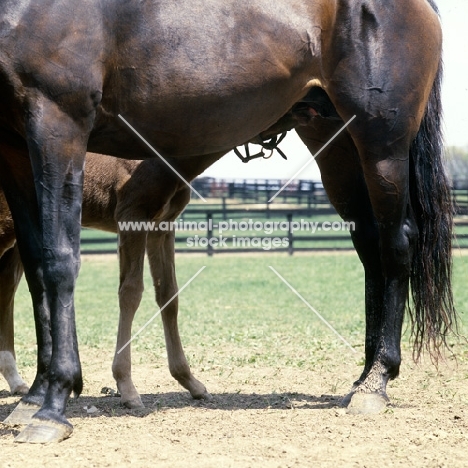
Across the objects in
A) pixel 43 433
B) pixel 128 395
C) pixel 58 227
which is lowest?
Result: pixel 128 395

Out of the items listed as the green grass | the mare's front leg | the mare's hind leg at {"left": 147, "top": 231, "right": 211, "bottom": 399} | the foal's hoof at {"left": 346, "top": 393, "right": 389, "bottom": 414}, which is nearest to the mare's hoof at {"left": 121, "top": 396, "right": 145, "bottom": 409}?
the mare's hind leg at {"left": 147, "top": 231, "right": 211, "bottom": 399}

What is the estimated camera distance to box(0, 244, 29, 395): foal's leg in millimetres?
5980

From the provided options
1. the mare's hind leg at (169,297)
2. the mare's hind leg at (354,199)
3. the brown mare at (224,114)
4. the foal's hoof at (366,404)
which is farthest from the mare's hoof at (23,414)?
the mare's hind leg at (354,199)

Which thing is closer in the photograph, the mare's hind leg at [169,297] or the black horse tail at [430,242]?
the black horse tail at [430,242]

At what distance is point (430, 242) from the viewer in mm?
5410

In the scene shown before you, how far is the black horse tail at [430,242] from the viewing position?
5.40 m

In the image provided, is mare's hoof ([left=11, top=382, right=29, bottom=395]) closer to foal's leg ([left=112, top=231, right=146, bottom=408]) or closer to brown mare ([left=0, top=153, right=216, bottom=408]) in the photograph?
brown mare ([left=0, top=153, right=216, bottom=408])

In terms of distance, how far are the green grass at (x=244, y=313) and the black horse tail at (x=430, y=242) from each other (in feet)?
5.14

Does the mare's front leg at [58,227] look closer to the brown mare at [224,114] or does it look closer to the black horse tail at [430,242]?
the brown mare at [224,114]

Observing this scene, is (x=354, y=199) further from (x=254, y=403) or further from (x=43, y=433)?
(x=43, y=433)

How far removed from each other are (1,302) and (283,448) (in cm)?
331

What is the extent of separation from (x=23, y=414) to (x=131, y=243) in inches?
54.8

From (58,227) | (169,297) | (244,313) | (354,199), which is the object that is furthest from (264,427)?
(244,313)

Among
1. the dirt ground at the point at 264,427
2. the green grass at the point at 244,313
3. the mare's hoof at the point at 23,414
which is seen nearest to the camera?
the dirt ground at the point at 264,427
